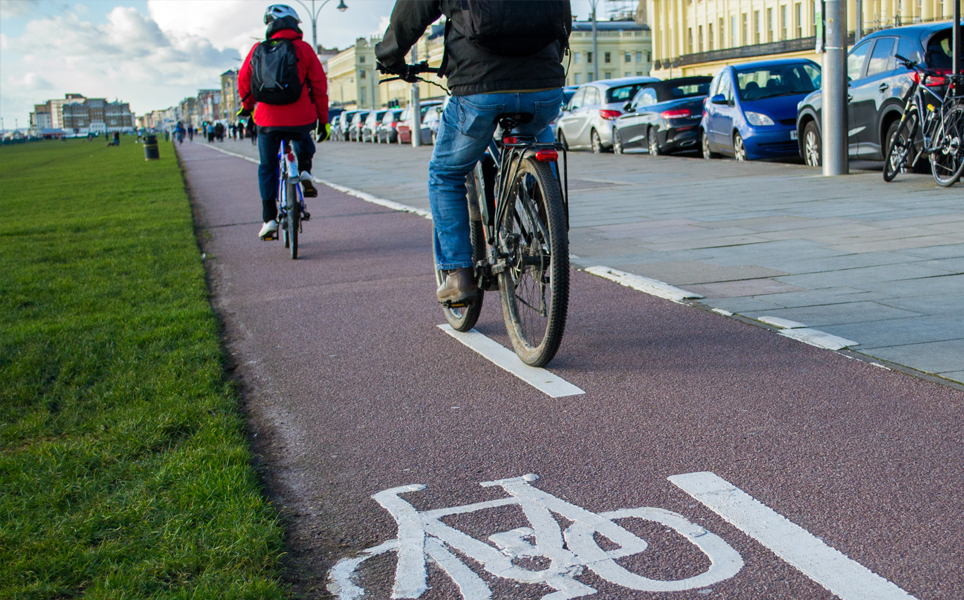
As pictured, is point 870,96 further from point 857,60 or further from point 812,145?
point 812,145

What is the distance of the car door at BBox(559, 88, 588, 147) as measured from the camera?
26.0 m

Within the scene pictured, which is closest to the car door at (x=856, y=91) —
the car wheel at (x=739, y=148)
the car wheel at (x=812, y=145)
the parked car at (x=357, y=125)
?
the car wheel at (x=812, y=145)

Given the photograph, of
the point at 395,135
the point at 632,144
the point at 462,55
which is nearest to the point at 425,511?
the point at 462,55

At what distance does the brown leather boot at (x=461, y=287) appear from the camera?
15.7 ft

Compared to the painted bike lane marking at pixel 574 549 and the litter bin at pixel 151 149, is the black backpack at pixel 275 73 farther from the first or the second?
the litter bin at pixel 151 149

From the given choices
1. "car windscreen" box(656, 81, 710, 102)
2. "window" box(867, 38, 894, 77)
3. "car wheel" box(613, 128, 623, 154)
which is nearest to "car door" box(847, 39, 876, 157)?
"window" box(867, 38, 894, 77)

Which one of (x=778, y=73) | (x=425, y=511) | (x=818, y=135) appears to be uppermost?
(x=778, y=73)

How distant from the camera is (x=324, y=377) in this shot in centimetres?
454

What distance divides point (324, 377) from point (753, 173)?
36.6ft

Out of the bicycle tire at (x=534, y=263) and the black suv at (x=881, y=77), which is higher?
the black suv at (x=881, y=77)

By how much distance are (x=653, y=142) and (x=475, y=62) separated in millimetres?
17525

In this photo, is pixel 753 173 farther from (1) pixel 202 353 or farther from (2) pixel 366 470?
(2) pixel 366 470

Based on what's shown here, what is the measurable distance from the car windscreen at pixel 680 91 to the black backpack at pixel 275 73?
1412 centimetres

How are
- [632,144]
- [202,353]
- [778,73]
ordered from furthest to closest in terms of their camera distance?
[632,144] → [778,73] → [202,353]
